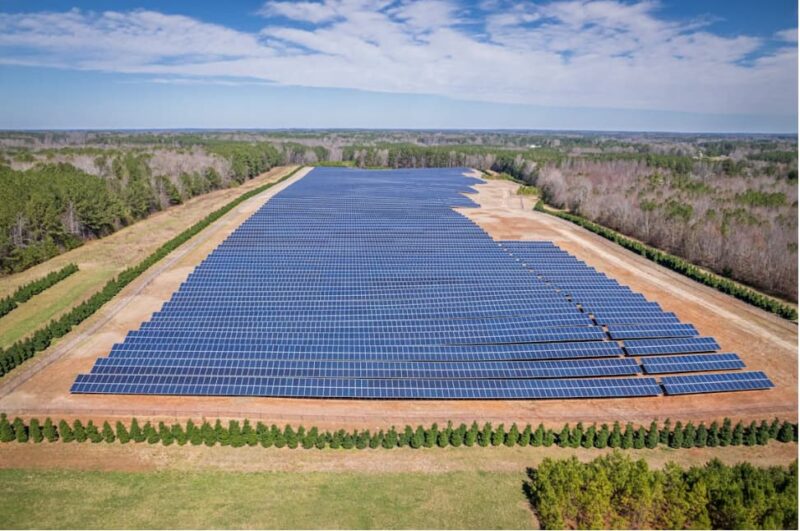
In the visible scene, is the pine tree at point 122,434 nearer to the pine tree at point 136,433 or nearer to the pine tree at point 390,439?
the pine tree at point 136,433

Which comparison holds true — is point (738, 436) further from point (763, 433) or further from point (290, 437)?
point (290, 437)

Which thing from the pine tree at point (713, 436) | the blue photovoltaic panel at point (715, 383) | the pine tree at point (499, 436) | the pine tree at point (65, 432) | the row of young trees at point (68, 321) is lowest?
the pine tree at point (713, 436)

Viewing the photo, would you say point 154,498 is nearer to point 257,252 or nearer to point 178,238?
point 257,252

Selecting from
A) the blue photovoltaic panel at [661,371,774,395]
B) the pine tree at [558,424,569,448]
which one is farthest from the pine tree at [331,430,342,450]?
the blue photovoltaic panel at [661,371,774,395]

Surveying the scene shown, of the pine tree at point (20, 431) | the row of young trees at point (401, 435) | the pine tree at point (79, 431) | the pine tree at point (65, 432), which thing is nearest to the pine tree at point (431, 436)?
the row of young trees at point (401, 435)

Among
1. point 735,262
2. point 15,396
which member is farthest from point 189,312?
point 735,262

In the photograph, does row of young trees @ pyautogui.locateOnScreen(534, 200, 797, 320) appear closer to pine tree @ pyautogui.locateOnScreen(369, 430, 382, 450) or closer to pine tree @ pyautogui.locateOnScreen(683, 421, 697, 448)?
pine tree @ pyautogui.locateOnScreen(683, 421, 697, 448)

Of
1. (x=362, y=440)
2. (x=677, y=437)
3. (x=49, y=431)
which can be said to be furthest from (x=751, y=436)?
(x=49, y=431)
